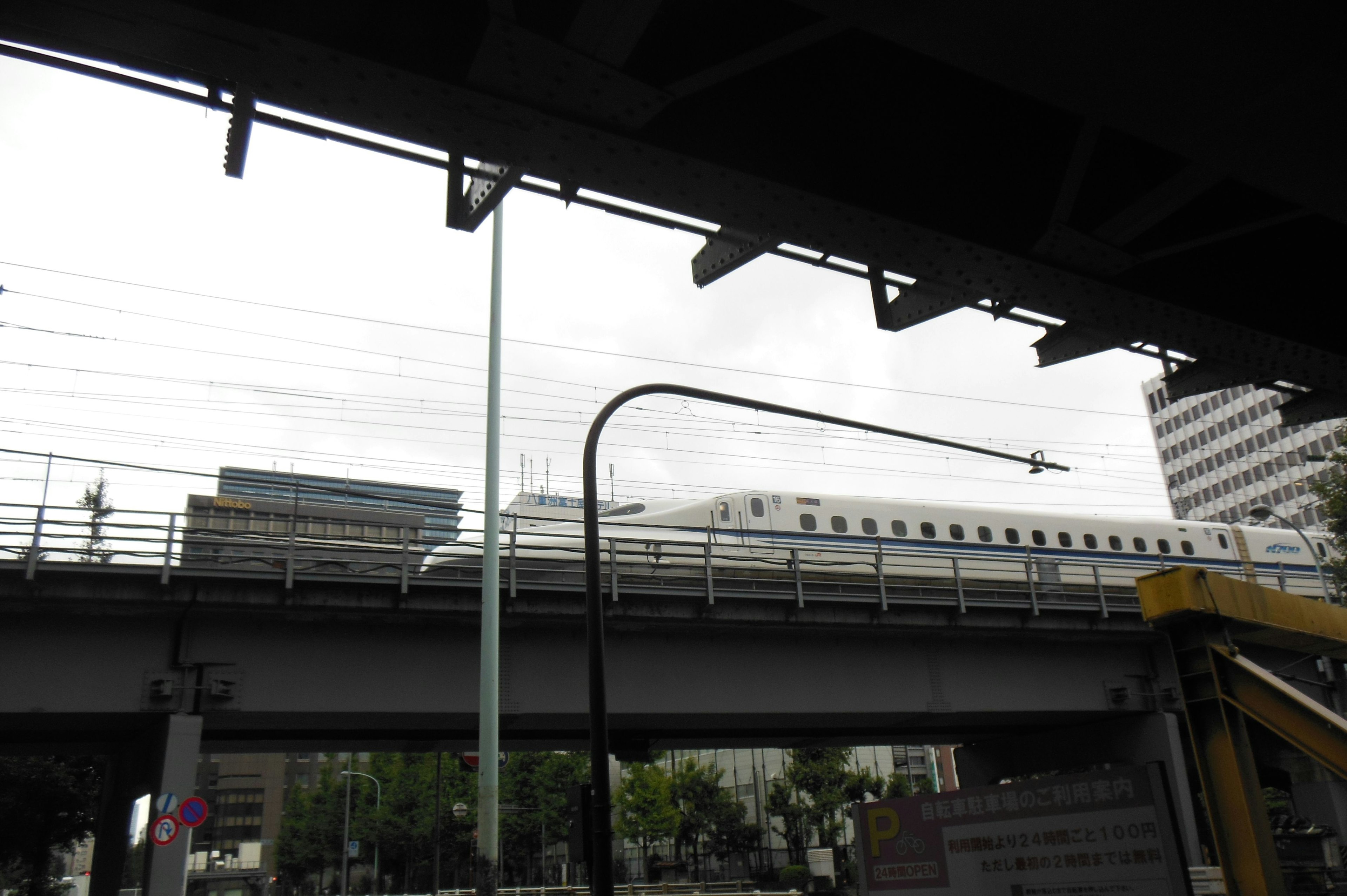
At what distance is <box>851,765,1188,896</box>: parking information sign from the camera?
6.81 m

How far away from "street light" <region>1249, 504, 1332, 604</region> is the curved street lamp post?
80.1ft

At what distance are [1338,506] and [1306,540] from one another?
2.14 meters

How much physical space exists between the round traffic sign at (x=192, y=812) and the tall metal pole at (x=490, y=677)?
4161mm

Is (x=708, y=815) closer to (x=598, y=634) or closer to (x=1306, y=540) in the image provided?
(x=1306, y=540)

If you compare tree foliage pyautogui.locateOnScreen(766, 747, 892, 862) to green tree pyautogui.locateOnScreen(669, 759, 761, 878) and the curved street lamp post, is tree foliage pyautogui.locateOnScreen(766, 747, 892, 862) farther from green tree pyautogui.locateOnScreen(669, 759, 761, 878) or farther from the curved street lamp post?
the curved street lamp post

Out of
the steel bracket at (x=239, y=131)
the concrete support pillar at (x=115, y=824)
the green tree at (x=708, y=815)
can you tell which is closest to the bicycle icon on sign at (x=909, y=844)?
the steel bracket at (x=239, y=131)

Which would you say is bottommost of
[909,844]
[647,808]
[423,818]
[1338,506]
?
[909,844]

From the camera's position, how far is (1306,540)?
115 ft

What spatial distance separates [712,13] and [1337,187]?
408 cm

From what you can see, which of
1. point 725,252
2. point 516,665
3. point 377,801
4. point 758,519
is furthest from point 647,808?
point 725,252

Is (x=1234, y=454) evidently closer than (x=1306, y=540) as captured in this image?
No

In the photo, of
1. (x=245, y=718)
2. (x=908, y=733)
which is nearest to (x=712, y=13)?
(x=245, y=718)

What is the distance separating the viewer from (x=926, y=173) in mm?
7297

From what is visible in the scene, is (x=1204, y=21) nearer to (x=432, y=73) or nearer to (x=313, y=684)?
(x=432, y=73)
